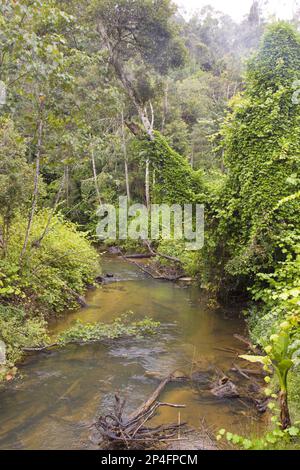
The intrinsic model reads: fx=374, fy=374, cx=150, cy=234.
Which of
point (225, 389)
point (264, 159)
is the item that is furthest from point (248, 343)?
point (264, 159)

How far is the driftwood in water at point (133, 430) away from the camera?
4859 mm

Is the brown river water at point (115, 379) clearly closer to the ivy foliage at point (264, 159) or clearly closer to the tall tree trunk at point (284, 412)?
the tall tree trunk at point (284, 412)

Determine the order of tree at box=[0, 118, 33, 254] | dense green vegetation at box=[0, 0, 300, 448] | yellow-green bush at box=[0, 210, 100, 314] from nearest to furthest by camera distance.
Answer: dense green vegetation at box=[0, 0, 300, 448], tree at box=[0, 118, 33, 254], yellow-green bush at box=[0, 210, 100, 314]

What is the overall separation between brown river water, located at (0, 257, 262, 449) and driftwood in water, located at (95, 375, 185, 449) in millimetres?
246

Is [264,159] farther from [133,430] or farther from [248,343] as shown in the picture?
[133,430]

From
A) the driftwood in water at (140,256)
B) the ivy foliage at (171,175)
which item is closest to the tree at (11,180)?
the ivy foliage at (171,175)

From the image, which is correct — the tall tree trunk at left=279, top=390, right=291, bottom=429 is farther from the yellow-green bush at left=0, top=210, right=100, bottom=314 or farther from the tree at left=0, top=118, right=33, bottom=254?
the tree at left=0, top=118, right=33, bottom=254

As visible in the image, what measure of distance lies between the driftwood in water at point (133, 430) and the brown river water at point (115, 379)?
9.7 inches

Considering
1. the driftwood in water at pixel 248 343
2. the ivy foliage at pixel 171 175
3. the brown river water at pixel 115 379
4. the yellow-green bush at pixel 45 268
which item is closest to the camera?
the brown river water at pixel 115 379

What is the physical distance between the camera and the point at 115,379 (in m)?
6.98

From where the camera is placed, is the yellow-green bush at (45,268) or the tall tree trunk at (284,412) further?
the yellow-green bush at (45,268)

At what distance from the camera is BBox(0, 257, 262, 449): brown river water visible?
17.8ft

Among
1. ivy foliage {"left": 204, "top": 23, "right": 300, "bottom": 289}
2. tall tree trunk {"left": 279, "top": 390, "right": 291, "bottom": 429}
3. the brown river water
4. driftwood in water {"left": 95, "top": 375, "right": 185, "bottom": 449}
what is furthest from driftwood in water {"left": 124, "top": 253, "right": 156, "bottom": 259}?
tall tree trunk {"left": 279, "top": 390, "right": 291, "bottom": 429}

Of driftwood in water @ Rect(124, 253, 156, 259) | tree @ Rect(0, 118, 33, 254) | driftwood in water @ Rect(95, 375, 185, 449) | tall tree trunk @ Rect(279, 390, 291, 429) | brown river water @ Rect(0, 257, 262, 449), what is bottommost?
brown river water @ Rect(0, 257, 262, 449)
